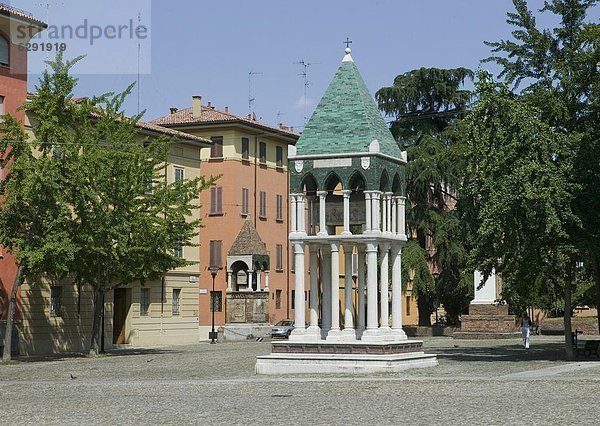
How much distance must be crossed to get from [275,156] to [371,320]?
47.3 metres

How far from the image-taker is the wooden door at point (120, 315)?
5434 cm

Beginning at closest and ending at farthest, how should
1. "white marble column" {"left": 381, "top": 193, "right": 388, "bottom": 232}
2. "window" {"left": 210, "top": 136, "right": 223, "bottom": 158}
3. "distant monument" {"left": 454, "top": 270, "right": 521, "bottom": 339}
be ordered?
"white marble column" {"left": 381, "top": 193, "right": 388, "bottom": 232} → "distant monument" {"left": 454, "top": 270, "right": 521, "bottom": 339} → "window" {"left": 210, "top": 136, "right": 223, "bottom": 158}

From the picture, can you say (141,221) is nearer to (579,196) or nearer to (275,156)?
(579,196)

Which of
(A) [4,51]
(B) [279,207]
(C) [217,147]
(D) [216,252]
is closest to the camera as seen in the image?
(A) [4,51]

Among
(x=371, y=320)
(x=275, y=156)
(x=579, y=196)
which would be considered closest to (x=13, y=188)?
(x=371, y=320)

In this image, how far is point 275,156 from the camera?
254 feet

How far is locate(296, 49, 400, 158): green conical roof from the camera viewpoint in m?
31.8

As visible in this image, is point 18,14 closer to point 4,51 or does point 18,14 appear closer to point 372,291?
point 4,51

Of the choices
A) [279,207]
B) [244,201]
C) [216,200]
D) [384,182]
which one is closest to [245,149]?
[244,201]

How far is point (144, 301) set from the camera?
56.0 metres

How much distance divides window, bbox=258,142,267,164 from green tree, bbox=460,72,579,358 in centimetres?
4072

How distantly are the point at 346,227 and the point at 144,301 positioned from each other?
2631cm

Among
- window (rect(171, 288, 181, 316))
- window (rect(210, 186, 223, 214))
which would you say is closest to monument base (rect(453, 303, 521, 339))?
window (rect(171, 288, 181, 316))

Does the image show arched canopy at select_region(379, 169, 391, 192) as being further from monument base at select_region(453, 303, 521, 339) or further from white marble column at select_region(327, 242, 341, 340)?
monument base at select_region(453, 303, 521, 339)
